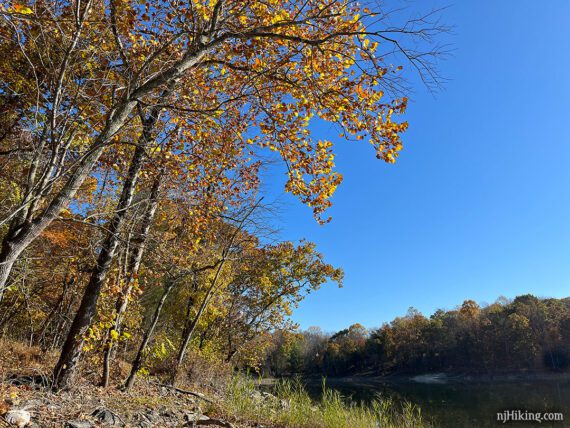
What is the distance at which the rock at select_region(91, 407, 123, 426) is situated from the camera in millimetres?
5094

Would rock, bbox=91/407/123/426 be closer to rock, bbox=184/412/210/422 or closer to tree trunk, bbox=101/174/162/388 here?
rock, bbox=184/412/210/422

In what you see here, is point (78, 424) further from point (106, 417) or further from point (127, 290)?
point (127, 290)

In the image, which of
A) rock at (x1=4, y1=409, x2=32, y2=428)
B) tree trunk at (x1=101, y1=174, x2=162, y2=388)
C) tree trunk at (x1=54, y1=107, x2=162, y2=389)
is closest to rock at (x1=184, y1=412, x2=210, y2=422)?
tree trunk at (x1=101, y1=174, x2=162, y2=388)

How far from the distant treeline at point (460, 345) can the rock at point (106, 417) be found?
37.3 meters

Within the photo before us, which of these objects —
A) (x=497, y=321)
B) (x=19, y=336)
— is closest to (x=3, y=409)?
(x=19, y=336)

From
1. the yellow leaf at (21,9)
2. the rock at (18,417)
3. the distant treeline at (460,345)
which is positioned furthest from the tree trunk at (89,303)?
the distant treeline at (460,345)

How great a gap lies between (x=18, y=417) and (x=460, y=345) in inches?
2584

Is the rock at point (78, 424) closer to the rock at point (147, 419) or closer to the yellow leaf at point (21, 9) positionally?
the rock at point (147, 419)

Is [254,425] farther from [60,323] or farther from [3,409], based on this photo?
[60,323]

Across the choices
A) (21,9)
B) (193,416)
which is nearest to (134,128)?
(21,9)

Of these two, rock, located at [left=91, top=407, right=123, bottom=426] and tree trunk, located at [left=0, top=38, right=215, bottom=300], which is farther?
rock, located at [left=91, top=407, right=123, bottom=426]

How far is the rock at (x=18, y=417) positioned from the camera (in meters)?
4.09

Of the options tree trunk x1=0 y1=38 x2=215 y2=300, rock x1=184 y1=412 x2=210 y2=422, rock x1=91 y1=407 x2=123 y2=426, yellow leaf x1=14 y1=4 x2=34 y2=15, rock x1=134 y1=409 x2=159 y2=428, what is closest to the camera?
yellow leaf x1=14 y1=4 x2=34 y2=15

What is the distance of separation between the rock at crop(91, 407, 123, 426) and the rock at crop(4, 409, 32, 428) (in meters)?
0.97
